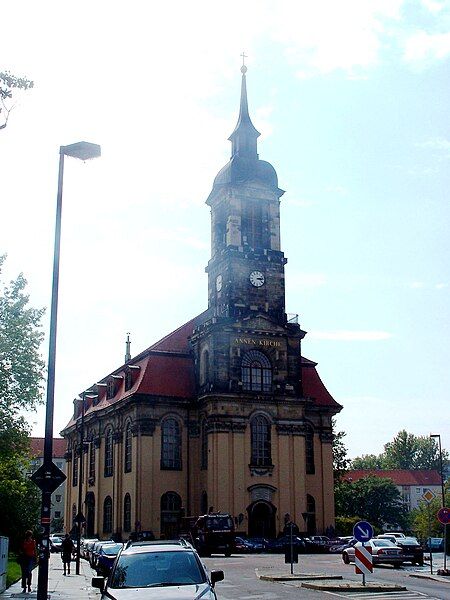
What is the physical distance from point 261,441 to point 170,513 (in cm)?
858

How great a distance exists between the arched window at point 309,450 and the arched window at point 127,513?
1420cm

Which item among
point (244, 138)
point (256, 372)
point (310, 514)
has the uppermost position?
point (244, 138)

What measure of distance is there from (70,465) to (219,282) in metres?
A: 31.4

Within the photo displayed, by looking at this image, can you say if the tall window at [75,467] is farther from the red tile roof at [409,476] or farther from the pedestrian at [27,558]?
the red tile roof at [409,476]

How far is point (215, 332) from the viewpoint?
6109 cm

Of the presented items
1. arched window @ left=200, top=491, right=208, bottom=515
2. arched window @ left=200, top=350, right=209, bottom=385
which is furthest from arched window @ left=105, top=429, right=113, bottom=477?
arched window @ left=200, top=350, right=209, bottom=385

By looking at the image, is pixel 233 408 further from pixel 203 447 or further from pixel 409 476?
pixel 409 476

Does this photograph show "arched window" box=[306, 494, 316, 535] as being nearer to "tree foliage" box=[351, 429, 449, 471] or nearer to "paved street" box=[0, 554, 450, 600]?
"paved street" box=[0, 554, 450, 600]

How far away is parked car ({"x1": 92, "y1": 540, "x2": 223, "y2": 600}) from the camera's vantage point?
11789mm

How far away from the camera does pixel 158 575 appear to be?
42.0 feet

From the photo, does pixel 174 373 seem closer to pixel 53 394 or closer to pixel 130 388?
pixel 130 388

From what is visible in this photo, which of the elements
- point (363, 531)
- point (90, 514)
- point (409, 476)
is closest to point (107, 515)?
point (90, 514)

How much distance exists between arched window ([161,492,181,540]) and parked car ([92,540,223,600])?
4798 cm

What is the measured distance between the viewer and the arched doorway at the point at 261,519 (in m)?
59.3
